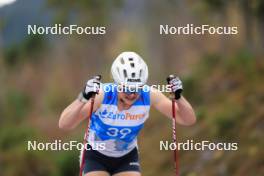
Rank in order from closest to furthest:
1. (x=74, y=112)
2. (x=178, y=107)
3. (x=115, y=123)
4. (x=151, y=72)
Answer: (x=74, y=112)
(x=115, y=123)
(x=178, y=107)
(x=151, y=72)

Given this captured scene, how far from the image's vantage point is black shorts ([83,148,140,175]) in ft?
14.9

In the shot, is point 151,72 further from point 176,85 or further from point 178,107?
point 176,85

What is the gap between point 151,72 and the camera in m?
9.61

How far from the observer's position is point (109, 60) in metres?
10.1

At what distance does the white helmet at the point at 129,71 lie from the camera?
4.25 metres

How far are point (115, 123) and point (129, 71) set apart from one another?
1.35 feet

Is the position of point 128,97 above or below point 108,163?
above

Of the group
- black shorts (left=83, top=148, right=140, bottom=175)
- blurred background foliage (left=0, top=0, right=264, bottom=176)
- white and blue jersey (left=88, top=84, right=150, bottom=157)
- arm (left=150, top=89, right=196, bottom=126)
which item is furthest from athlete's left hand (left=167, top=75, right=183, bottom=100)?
blurred background foliage (left=0, top=0, right=264, bottom=176)

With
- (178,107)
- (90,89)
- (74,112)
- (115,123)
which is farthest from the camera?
(178,107)

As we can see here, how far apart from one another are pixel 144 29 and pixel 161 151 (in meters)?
1.99

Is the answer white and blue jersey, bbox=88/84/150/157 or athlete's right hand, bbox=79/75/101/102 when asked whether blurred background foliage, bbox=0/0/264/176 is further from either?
athlete's right hand, bbox=79/75/101/102

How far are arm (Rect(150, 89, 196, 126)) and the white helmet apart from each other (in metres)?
0.28

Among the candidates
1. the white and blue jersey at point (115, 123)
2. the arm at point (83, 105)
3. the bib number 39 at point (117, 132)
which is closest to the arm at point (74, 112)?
the arm at point (83, 105)

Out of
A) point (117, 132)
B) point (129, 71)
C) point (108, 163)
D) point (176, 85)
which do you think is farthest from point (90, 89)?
point (108, 163)
